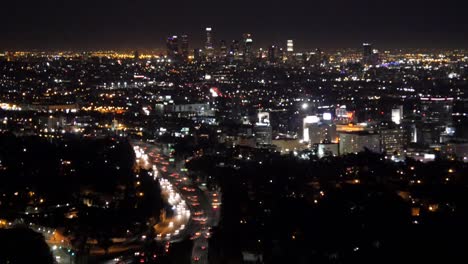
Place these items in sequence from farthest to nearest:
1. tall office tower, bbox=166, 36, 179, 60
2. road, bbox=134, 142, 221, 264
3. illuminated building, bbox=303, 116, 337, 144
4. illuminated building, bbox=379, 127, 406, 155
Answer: tall office tower, bbox=166, 36, 179, 60
illuminated building, bbox=303, 116, 337, 144
illuminated building, bbox=379, 127, 406, 155
road, bbox=134, 142, 221, 264

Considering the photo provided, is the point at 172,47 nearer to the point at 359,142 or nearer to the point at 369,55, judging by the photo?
the point at 369,55

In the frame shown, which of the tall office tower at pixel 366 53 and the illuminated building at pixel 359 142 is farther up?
the tall office tower at pixel 366 53

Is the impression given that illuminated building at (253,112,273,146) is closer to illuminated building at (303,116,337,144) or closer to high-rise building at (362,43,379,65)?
illuminated building at (303,116,337,144)

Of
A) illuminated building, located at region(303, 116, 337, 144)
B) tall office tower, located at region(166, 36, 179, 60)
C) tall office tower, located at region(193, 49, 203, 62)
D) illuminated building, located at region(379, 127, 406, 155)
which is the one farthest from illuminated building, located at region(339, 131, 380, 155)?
tall office tower, located at region(166, 36, 179, 60)

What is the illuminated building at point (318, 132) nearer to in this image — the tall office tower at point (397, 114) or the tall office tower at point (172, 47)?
the tall office tower at point (397, 114)

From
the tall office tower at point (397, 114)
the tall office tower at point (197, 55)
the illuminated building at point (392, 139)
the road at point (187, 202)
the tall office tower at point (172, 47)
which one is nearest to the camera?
the road at point (187, 202)

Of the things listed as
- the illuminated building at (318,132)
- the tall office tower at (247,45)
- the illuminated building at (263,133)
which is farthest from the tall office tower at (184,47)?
the illuminated building at (318,132)

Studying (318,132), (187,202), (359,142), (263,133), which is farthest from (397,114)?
(187,202)

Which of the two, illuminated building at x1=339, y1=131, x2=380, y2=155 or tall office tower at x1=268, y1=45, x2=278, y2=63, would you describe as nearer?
illuminated building at x1=339, y1=131, x2=380, y2=155
